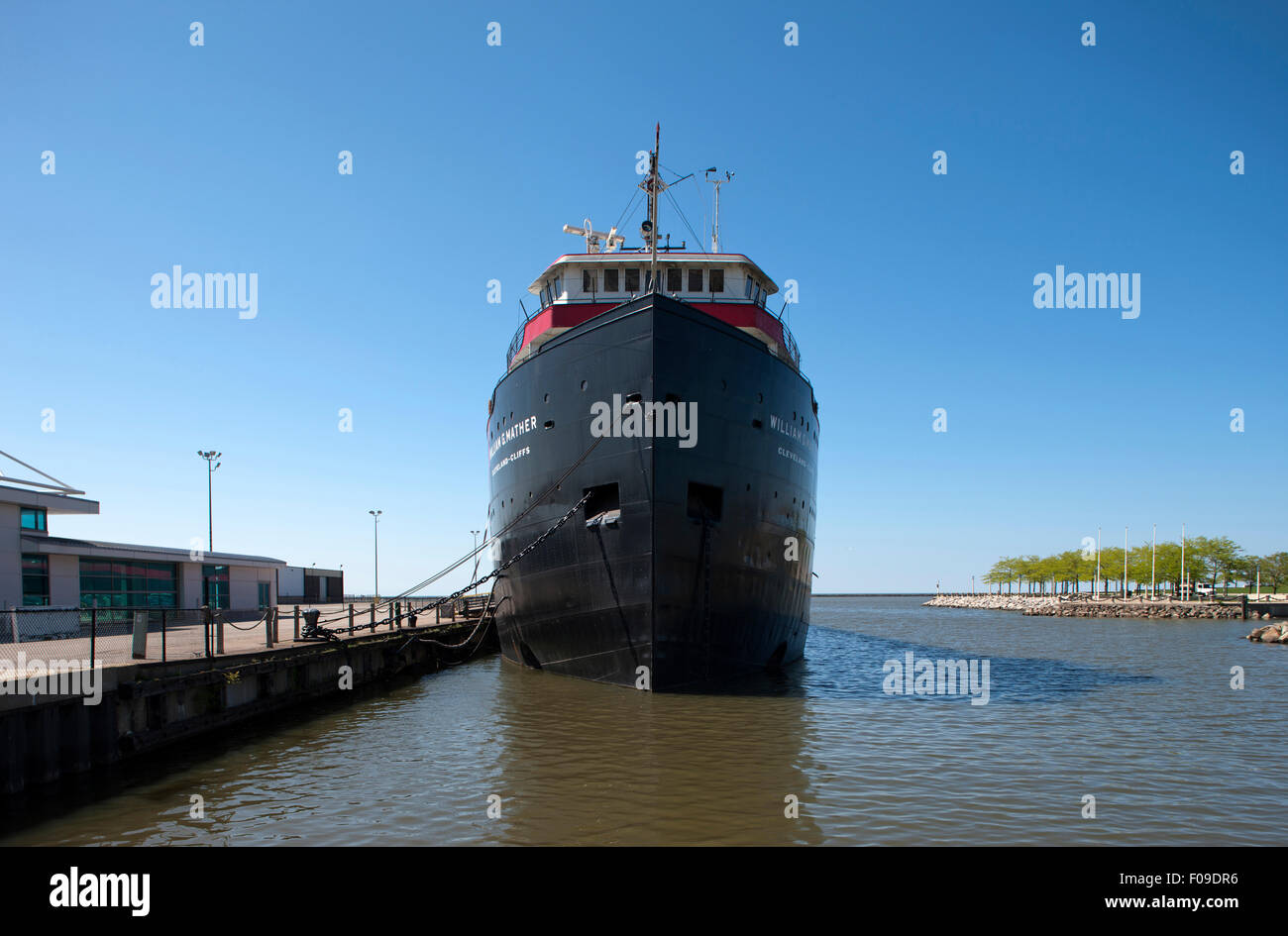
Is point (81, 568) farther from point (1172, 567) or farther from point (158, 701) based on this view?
point (1172, 567)

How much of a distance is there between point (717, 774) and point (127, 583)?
77.5ft

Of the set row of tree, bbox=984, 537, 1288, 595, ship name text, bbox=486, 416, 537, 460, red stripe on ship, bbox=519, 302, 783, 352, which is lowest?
row of tree, bbox=984, 537, 1288, 595

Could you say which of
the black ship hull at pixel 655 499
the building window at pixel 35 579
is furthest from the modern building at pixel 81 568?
the black ship hull at pixel 655 499

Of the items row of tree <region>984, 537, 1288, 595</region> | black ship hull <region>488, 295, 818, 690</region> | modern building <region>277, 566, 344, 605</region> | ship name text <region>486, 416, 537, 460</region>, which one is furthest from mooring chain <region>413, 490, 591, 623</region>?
row of tree <region>984, 537, 1288, 595</region>

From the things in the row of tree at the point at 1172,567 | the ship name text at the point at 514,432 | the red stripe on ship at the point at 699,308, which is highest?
the red stripe on ship at the point at 699,308

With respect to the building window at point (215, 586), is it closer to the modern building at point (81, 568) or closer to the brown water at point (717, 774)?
the modern building at point (81, 568)

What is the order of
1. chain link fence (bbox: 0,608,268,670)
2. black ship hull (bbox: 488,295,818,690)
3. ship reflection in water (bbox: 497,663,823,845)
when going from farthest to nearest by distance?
black ship hull (bbox: 488,295,818,690), chain link fence (bbox: 0,608,268,670), ship reflection in water (bbox: 497,663,823,845)

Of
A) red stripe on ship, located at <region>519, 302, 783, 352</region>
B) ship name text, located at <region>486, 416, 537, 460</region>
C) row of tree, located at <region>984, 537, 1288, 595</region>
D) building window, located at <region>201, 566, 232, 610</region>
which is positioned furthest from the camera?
row of tree, located at <region>984, 537, 1288, 595</region>

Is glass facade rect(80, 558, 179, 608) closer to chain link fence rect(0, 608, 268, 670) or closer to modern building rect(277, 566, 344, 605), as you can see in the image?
chain link fence rect(0, 608, 268, 670)

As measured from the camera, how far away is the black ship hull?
12234mm

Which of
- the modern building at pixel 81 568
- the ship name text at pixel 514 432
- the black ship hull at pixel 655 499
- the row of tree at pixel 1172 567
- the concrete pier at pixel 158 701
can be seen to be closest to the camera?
the concrete pier at pixel 158 701

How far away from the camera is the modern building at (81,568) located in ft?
61.2
